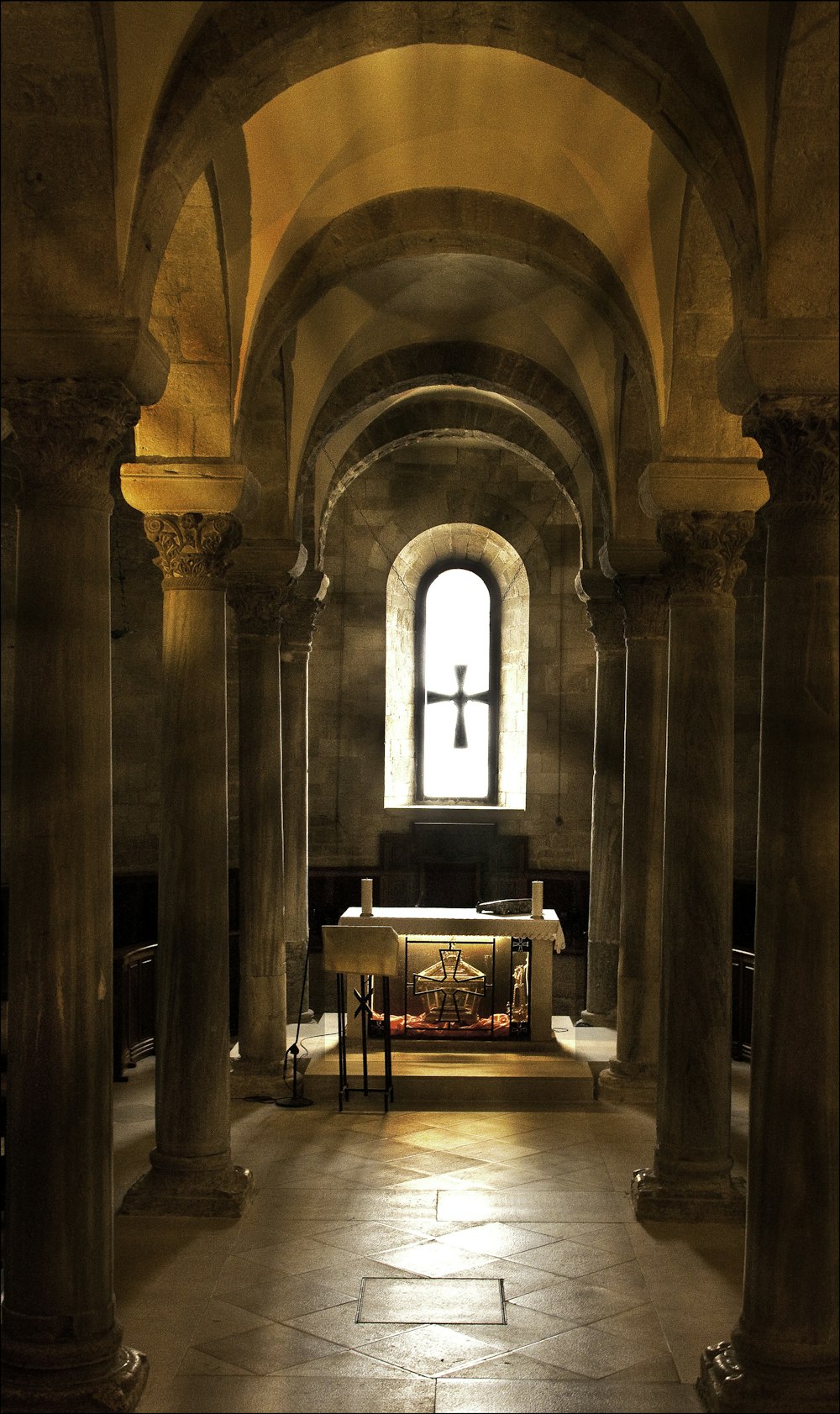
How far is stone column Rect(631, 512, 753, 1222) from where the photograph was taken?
7.86 metres

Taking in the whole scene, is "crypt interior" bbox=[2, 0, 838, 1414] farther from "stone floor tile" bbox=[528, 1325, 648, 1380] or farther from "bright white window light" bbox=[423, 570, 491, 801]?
"bright white window light" bbox=[423, 570, 491, 801]

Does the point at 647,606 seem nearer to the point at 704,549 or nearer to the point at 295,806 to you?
the point at 704,549

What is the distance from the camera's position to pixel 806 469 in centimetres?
546

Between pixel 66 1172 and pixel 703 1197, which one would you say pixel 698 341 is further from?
pixel 66 1172

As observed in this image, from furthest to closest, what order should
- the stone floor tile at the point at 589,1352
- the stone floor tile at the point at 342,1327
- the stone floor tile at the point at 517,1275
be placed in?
the stone floor tile at the point at 517,1275 → the stone floor tile at the point at 342,1327 → the stone floor tile at the point at 589,1352

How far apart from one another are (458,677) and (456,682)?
0.07m

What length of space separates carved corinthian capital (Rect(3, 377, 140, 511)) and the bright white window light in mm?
13851

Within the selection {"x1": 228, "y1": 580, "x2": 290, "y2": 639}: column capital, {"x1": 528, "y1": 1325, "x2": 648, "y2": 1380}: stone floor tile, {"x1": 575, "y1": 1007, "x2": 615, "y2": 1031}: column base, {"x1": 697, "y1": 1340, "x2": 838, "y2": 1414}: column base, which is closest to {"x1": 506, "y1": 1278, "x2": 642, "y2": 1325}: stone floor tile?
{"x1": 528, "y1": 1325, "x2": 648, "y2": 1380}: stone floor tile

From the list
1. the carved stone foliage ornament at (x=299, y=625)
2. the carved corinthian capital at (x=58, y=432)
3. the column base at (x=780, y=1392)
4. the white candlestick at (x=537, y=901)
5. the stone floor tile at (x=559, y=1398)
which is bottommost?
the stone floor tile at (x=559, y=1398)

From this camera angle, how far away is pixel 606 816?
45.4 feet

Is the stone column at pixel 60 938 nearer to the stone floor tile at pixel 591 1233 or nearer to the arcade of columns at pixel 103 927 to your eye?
the arcade of columns at pixel 103 927

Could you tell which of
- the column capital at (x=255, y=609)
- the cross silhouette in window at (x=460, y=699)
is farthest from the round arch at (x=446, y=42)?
the cross silhouette in window at (x=460, y=699)

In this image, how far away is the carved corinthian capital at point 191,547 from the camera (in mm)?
8094

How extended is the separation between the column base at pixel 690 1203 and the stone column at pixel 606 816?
5667 mm
